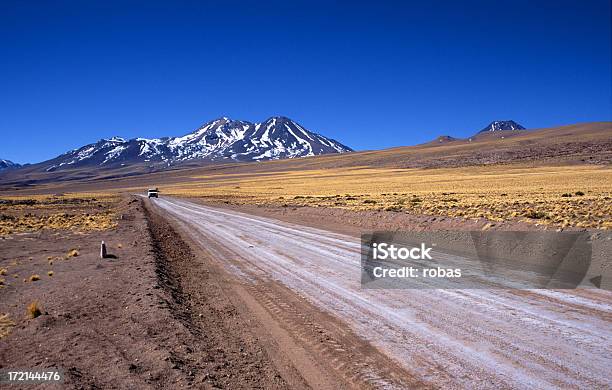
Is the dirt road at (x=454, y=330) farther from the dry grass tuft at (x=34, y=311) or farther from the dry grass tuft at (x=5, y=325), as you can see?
the dry grass tuft at (x=5, y=325)

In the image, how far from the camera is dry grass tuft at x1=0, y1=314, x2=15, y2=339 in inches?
323

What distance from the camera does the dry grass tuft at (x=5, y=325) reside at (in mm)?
8209

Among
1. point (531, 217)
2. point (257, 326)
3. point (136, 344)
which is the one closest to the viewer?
point (136, 344)

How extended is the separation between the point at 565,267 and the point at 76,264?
1563 cm

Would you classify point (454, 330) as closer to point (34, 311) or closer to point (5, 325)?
point (34, 311)

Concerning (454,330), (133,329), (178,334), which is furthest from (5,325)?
(454,330)

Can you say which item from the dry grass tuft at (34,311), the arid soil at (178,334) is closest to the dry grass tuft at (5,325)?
the arid soil at (178,334)

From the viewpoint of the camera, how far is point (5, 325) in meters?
8.78

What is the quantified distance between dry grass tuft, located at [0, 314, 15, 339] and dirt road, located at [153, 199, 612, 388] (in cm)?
464

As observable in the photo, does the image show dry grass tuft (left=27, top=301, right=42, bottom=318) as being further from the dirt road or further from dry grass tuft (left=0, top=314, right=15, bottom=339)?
the dirt road

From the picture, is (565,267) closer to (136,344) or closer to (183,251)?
(136,344)

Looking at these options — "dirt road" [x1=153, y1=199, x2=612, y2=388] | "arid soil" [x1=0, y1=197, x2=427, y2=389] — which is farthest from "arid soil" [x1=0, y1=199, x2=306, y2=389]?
"dirt road" [x1=153, y1=199, x2=612, y2=388]

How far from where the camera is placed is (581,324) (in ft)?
22.8

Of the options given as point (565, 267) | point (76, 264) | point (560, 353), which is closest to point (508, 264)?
point (565, 267)
